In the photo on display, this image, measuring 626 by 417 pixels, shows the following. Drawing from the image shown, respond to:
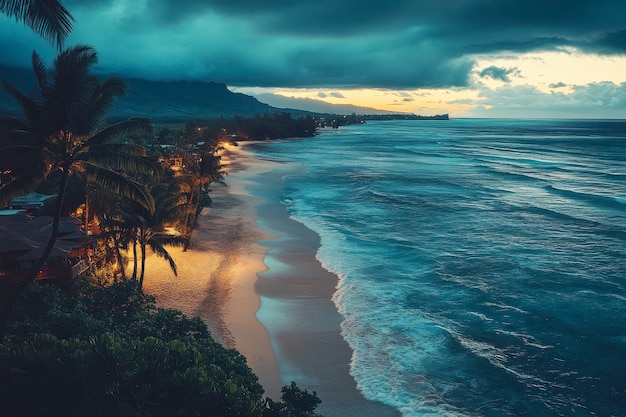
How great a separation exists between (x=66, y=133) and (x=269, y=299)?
12355 mm

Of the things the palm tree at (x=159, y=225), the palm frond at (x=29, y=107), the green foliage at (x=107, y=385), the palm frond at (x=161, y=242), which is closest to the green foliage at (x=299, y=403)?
the green foliage at (x=107, y=385)

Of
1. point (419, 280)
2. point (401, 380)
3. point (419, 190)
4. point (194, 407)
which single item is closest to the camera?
point (194, 407)

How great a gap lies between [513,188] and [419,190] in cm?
1220

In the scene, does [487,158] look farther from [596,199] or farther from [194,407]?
[194,407]

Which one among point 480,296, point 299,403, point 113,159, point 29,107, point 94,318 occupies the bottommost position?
point 480,296

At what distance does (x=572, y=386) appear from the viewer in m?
17.0

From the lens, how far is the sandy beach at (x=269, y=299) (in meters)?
16.5

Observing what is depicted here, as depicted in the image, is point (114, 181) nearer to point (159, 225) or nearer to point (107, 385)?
point (107, 385)

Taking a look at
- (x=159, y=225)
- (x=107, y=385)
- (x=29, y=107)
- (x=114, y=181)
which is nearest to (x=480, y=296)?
(x=159, y=225)

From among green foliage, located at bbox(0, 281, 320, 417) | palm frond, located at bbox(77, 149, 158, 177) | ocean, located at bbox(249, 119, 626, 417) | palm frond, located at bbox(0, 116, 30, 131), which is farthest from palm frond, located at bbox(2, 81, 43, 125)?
ocean, located at bbox(249, 119, 626, 417)

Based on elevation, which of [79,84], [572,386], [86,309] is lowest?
[572,386]

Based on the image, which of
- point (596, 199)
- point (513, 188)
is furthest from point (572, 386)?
point (513, 188)

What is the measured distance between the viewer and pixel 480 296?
81.1 ft

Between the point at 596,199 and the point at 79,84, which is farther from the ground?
the point at 79,84
